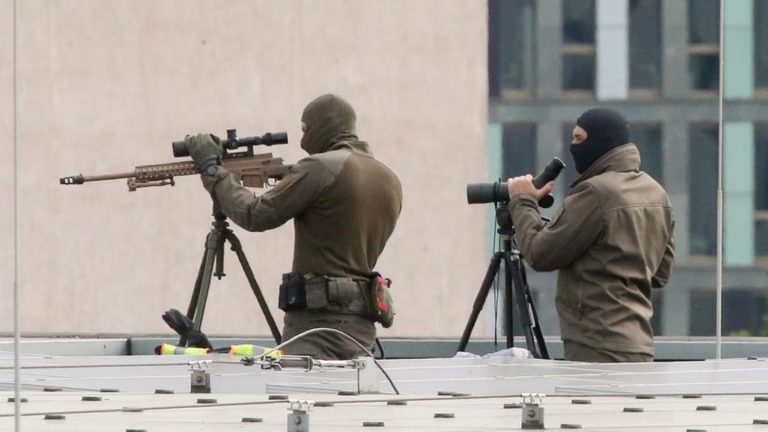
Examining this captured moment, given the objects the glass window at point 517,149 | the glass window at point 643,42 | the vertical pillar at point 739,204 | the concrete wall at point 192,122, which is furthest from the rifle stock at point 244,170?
the glass window at point 643,42

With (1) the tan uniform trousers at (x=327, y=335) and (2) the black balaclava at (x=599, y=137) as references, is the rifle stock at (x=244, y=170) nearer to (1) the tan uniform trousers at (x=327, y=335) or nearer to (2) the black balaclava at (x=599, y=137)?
(1) the tan uniform trousers at (x=327, y=335)

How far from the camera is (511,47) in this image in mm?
29078

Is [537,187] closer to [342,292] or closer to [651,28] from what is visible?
[342,292]

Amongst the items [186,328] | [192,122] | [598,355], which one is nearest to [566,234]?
[598,355]

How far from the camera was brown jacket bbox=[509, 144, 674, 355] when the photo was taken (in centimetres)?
705

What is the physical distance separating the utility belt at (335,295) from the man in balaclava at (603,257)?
61 centimetres

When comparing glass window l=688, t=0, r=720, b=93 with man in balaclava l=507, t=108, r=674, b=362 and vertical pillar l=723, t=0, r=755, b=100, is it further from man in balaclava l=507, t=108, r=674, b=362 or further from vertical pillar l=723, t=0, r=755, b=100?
man in balaclava l=507, t=108, r=674, b=362

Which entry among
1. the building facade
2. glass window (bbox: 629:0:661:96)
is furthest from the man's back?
glass window (bbox: 629:0:661:96)

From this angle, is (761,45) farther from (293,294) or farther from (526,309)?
(293,294)

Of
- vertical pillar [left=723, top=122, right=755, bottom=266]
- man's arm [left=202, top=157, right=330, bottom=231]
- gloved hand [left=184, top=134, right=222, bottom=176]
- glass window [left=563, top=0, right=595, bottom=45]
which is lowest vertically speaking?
vertical pillar [left=723, top=122, right=755, bottom=266]

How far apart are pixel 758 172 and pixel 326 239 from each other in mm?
21864

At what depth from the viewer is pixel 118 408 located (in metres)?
4.65

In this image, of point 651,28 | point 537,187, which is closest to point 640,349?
point 537,187

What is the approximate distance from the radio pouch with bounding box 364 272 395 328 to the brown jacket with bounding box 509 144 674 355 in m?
0.60
